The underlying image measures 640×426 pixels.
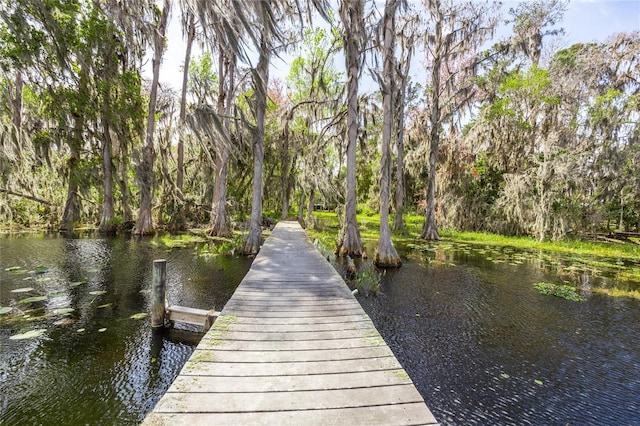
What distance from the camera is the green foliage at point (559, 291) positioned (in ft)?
25.8

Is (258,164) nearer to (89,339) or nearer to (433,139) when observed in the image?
(89,339)

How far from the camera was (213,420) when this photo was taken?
2094 millimetres

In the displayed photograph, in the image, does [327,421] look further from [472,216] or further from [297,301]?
[472,216]

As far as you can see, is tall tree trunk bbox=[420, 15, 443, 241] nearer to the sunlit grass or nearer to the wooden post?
the sunlit grass

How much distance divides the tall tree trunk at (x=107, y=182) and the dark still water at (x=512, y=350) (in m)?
16.9

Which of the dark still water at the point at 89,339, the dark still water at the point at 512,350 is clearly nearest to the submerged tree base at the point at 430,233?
the dark still water at the point at 512,350

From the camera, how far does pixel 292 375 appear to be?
8.95ft

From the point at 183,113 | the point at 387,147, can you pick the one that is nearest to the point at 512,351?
the point at 387,147

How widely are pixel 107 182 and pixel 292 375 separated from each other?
64.3 feet

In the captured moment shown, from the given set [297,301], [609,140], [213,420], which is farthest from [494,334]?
→ [609,140]

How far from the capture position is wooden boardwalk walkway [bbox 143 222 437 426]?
2176mm

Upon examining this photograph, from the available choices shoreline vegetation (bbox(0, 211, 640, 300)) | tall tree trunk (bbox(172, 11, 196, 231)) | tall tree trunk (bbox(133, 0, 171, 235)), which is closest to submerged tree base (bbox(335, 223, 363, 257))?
shoreline vegetation (bbox(0, 211, 640, 300))

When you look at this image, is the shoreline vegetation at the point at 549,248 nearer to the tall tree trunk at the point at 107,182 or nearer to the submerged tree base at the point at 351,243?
the tall tree trunk at the point at 107,182

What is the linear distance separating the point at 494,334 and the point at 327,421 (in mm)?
4930
